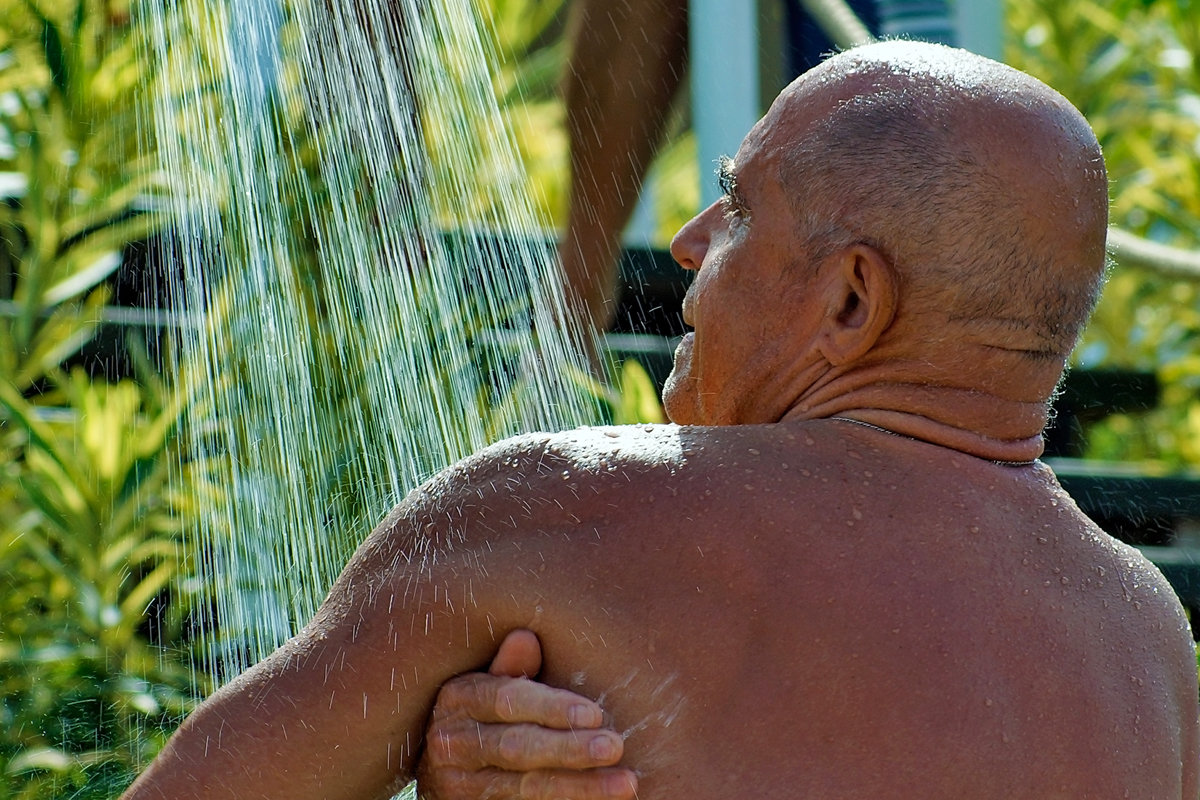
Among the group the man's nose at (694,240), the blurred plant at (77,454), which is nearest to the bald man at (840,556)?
the man's nose at (694,240)

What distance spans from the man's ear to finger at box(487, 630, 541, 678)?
450mm

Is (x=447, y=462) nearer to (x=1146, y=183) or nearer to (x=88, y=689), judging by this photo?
(x=88, y=689)

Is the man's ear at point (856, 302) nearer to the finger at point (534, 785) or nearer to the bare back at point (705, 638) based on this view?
the bare back at point (705, 638)

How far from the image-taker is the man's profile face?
1.65 m

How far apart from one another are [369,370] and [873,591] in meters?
2.38

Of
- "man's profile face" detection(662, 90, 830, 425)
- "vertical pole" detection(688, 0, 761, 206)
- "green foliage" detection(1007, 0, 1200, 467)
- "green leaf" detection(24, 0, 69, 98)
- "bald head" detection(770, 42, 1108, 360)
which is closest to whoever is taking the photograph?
"bald head" detection(770, 42, 1108, 360)

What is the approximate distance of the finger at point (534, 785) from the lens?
143 centimetres

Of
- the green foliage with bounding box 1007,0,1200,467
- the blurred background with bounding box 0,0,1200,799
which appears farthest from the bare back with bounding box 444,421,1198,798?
the green foliage with bounding box 1007,0,1200,467

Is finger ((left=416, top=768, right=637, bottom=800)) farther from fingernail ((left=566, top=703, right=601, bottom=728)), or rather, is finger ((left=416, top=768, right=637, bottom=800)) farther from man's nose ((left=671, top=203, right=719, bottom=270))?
man's nose ((left=671, top=203, right=719, bottom=270))

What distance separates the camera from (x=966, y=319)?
5.16 ft

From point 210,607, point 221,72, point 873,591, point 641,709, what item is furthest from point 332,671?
point 210,607

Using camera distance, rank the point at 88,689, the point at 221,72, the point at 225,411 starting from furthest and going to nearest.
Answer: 1. the point at 88,689
2. the point at 225,411
3. the point at 221,72

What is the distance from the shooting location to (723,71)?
18.6 feet

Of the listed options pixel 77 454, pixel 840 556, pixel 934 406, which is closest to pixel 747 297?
pixel 934 406
